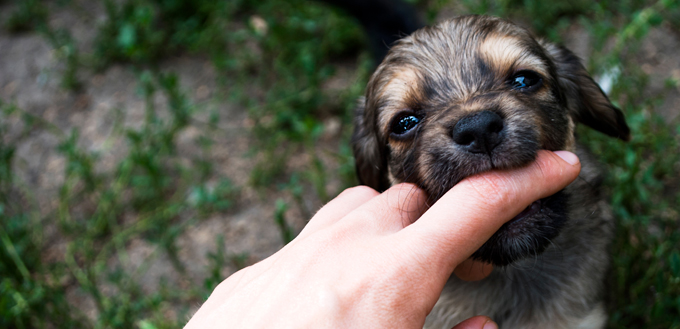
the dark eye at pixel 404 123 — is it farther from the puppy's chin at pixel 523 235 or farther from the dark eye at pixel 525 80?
the puppy's chin at pixel 523 235

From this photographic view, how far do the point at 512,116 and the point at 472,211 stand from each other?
50cm

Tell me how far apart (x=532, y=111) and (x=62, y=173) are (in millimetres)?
3747

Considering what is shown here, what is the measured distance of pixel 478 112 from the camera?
169cm

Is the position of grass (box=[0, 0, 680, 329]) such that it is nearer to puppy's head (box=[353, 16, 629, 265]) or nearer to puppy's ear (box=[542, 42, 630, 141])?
puppy's ear (box=[542, 42, 630, 141])

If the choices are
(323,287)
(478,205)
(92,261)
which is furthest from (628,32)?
(92,261)

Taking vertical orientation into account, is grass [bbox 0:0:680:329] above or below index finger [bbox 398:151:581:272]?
below

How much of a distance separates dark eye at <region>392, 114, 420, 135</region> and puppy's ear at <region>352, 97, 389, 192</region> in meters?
0.21

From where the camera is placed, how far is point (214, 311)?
1.48 metres

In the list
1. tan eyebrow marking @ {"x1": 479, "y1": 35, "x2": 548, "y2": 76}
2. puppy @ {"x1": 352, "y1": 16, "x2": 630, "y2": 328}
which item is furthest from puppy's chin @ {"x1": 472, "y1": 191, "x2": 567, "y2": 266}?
tan eyebrow marking @ {"x1": 479, "y1": 35, "x2": 548, "y2": 76}

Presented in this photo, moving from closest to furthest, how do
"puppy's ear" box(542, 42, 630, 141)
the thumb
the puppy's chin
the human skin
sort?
the human skin → the thumb → the puppy's chin → "puppy's ear" box(542, 42, 630, 141)

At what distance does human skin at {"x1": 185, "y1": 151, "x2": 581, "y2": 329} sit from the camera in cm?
131

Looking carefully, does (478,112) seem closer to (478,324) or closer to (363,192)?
(363,192)

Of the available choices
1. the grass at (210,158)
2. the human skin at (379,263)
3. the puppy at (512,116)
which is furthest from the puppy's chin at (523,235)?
the grass at (210,158)

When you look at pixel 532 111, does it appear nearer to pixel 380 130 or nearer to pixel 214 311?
pixel 380 130
